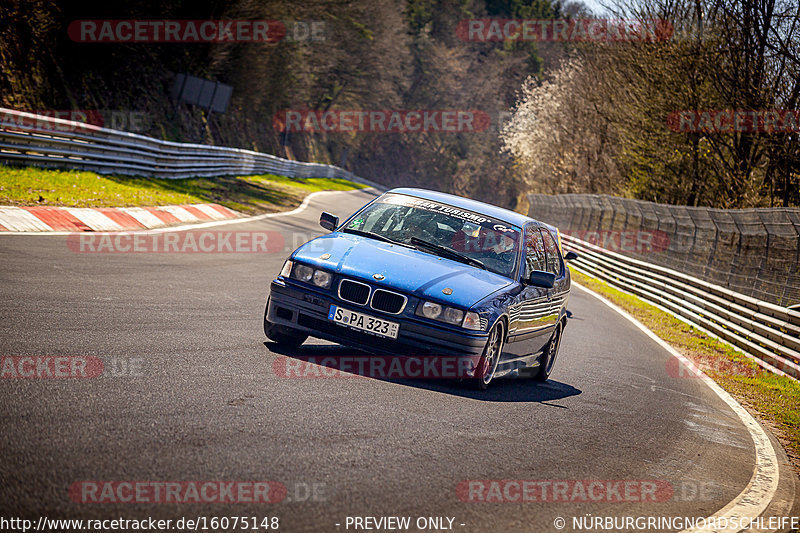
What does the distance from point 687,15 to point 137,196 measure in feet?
66.5

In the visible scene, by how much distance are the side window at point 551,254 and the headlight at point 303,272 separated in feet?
10.0

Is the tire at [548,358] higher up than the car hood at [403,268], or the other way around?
the car hood at [403,268]

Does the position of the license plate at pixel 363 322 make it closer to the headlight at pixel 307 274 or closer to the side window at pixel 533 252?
the headlight at pixel 307 274

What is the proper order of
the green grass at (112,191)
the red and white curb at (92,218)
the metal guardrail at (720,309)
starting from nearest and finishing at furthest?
the red and white curb at (92,218)
the metal guardrail at (720,309)
the green grass at (112,191)

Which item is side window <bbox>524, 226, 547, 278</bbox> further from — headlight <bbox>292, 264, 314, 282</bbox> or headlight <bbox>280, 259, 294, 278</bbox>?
headlight <bbox>280, 259, 294, 278</bbox>

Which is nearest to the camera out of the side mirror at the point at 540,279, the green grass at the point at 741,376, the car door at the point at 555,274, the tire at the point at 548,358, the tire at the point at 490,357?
the tire at the point at 490,357

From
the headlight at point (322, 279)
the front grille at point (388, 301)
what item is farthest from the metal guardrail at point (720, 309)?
the headlight at point (322, 279)

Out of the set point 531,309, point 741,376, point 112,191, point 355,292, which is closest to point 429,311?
point 355,292

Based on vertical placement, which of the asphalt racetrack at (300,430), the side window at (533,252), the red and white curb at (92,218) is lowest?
the red and white curb at (92,218)

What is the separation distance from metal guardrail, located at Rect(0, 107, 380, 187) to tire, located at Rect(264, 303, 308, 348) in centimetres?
1001

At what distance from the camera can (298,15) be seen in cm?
4781

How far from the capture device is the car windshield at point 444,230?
7.85 m

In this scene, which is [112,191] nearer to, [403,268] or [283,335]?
[283,335]

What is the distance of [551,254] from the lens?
9.48m
